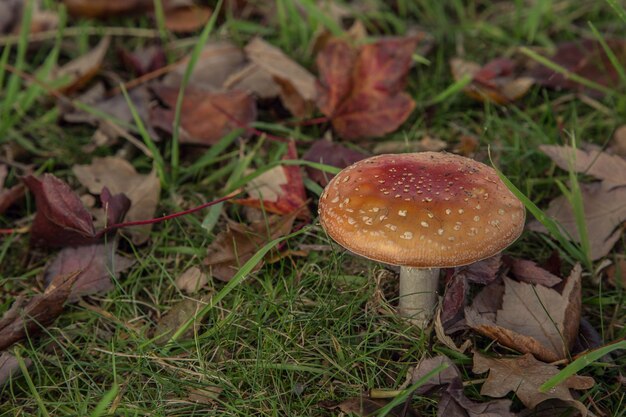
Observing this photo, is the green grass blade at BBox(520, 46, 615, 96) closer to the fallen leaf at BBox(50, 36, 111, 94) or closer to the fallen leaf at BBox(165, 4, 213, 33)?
the fallen leaf at BBox(165, 4, 213, 33)

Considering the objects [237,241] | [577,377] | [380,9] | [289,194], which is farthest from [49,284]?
[380,9]

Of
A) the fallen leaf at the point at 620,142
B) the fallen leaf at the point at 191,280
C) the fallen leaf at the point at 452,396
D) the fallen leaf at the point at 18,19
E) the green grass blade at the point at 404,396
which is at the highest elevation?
the fallen leaf at the point at 18,19

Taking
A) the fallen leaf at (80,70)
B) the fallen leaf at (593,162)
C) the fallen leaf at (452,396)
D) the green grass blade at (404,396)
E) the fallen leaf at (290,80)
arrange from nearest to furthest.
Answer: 1. the green grass blade at (404,396)
2. the fallen leaf at (452,396)
3. the fallen leaf at (593,162)
4. the fallen leaf at (290,80)
5. the fallen leaf at (80,70)

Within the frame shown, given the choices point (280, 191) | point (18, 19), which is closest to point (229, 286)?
point (280, 191)

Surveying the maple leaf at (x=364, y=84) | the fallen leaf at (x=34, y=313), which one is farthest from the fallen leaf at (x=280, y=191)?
the fallen leaf at (x=34, y=313)

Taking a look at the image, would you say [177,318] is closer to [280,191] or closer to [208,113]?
[280,191]

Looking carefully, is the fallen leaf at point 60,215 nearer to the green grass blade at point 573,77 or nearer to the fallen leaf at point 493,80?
the fallen leaf at point 493,80
